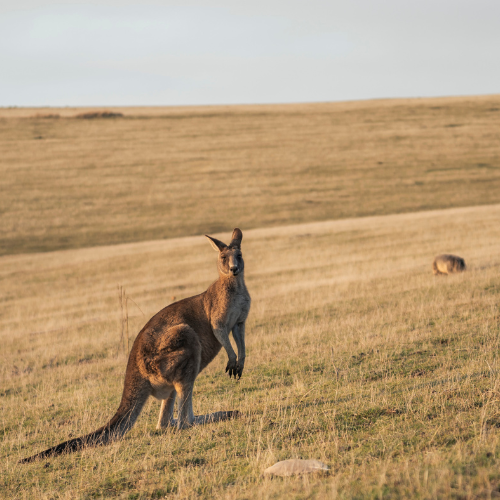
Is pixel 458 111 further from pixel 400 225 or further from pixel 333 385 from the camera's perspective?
pixel 333 385

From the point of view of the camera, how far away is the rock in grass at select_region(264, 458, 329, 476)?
4785 millimetres

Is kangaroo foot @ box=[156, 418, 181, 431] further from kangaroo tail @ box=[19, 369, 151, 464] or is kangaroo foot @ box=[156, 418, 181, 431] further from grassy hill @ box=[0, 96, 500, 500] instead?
kangaroo tail @ box=[19, 369, 151, 464]

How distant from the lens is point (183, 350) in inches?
258

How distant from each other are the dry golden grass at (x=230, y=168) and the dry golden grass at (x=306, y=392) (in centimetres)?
1773

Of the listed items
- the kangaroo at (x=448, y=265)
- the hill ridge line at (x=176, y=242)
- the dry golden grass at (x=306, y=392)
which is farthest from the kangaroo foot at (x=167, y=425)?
the hill ridge line at (x=176, y=242)

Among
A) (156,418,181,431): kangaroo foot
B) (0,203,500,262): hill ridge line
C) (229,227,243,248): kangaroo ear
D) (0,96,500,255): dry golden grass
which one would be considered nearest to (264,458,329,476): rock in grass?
(156,418,181,431): kangaroo foot

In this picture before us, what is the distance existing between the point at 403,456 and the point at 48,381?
27.9 ft

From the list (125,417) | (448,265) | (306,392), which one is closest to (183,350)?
(125,417)

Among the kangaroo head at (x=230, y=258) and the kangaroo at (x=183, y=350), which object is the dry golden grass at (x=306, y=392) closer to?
the kangaroo at (x=183, y=350)

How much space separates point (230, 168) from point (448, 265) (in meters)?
34.7

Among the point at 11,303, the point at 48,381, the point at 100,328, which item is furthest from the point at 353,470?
the point at 11,303

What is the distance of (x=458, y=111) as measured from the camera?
64.6m

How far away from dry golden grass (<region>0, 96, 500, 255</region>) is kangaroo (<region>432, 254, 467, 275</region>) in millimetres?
20764

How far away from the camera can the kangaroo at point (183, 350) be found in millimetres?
6531
